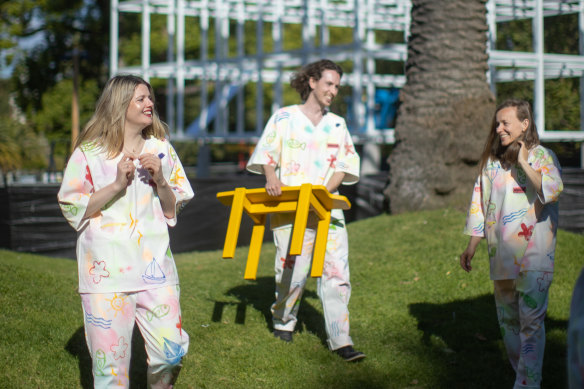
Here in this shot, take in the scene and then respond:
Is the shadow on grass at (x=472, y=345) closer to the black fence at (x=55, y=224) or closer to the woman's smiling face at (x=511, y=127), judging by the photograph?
the woman's smiling face at (x=511, y=127)

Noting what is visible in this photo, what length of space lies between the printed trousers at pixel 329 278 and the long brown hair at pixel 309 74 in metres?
1.11

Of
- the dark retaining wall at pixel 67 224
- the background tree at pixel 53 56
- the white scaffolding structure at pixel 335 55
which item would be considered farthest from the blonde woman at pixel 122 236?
the background tree at pixel 53 56

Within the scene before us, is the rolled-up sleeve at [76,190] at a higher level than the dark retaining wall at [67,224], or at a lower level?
higher

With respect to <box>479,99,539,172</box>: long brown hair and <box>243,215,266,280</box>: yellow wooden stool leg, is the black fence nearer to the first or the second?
<box>243,215,266,280</box>: yellow wooden stool leg

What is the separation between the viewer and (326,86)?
18.2 feet

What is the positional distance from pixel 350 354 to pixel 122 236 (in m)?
2.32

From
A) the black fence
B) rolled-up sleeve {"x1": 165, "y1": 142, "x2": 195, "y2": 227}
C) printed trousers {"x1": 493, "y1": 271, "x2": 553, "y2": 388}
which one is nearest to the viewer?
rolled-up sleeve {"x1": 165, "y1": 142, "x2": 195, "y2": 227}

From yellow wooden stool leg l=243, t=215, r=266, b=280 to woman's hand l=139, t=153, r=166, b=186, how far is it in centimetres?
115

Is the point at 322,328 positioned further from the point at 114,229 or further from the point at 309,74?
the point at 114,229

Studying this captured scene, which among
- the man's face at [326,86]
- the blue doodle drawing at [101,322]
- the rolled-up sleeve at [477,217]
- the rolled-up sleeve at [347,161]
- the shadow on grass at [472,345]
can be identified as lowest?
the shadow on grass at [472,345]

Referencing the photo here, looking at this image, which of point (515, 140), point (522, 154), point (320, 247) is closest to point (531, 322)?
point (522, 154)

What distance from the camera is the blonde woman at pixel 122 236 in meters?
3.78

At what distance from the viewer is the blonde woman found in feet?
12.4

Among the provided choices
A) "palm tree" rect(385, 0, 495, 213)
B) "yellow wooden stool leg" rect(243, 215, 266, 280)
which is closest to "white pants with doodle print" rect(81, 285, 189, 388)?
"yellow wooden stool leg" rect(243, 215, 266, 280)
